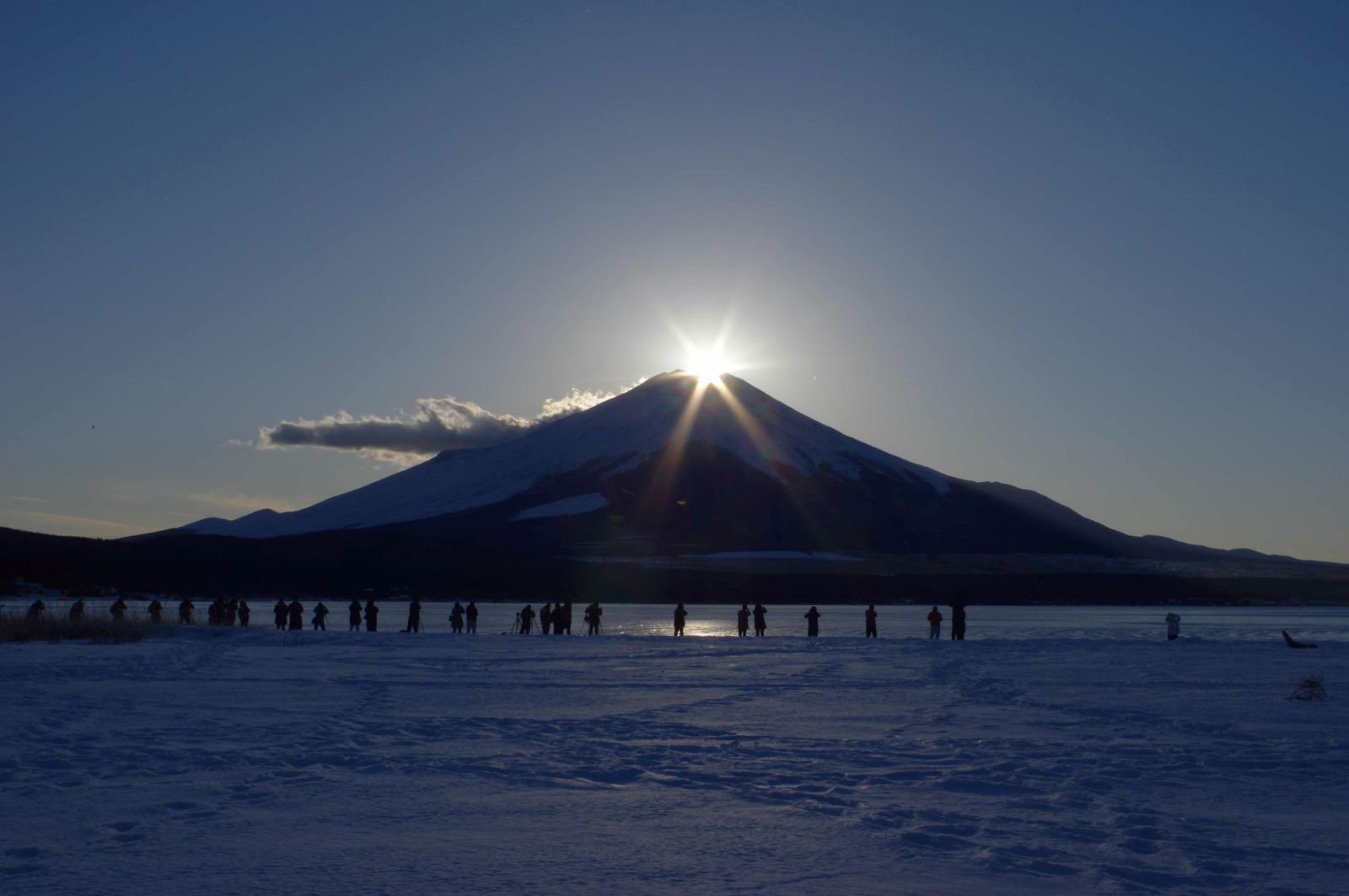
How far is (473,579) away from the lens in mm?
132500

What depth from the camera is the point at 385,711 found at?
56.7 ft

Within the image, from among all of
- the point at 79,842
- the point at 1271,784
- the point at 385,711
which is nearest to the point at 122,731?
the point at 385,711

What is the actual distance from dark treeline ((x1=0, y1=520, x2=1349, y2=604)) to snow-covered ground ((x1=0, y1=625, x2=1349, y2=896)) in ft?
299

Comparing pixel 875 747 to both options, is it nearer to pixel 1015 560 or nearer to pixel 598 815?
pixel 598 815

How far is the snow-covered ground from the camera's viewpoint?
27.2 feet

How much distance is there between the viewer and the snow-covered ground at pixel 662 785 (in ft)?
27.2

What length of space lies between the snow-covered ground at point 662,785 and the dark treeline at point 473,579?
9110cm

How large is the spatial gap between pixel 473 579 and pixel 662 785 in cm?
12331

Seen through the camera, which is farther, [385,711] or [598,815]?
[385,711]

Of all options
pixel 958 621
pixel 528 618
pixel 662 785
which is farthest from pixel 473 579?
pixel 662 785

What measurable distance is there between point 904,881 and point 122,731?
10.2m

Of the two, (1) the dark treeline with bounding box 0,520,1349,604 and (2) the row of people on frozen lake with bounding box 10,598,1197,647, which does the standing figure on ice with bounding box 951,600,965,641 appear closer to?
(2) the row of people on frozen lake with bounding box 10,598,1197,647

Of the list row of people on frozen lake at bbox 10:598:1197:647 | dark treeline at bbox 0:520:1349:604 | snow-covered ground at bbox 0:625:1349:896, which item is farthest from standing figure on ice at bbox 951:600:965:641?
dark treeline at bbox 0:520:1349:604

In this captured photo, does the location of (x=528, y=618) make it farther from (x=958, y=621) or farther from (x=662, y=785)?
(x=662, y=785)
